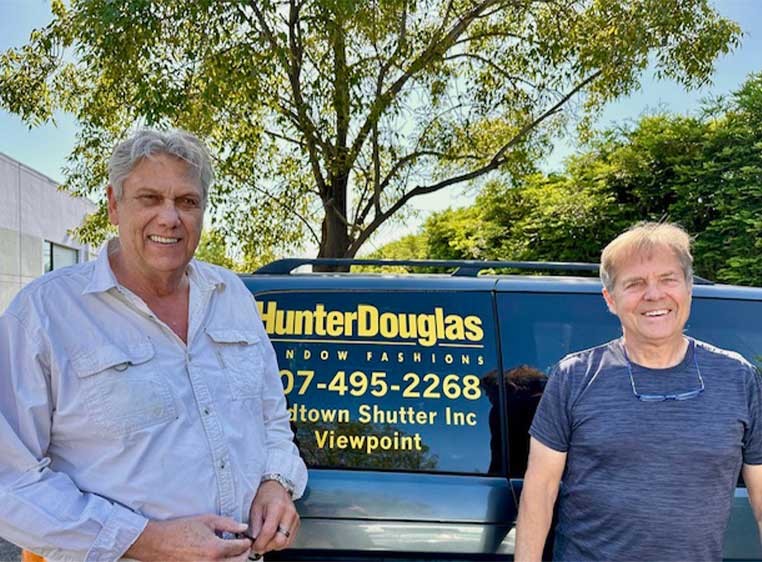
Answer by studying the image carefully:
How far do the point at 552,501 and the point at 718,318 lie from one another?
941mm

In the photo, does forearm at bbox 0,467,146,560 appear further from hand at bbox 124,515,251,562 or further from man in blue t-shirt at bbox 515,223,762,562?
man in blue t-shirt at bbox 515,223,762,562

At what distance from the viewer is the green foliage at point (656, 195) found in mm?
7215

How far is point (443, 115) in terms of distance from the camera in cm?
724

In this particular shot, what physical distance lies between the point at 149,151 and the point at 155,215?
0.15 m

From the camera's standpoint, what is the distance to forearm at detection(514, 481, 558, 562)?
1.60 meters

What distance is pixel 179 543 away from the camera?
52.8 inches

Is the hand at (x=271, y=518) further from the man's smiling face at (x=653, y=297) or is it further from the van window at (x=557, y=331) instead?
the man's smiling face at (x=653, y=297)

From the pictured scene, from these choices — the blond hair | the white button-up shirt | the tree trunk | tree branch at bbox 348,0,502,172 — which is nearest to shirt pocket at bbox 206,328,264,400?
the white button-up shirt

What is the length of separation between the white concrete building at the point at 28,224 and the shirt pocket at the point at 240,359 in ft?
44.2

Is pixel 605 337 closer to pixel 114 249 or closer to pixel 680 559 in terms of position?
pixel 680 559

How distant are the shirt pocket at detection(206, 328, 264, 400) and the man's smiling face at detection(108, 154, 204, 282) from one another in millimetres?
215

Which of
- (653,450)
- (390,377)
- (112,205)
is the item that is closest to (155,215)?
(112,205)

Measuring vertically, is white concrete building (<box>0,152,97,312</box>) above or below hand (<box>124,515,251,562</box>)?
above

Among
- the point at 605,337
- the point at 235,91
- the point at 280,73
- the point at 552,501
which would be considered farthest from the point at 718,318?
the point at 280,73
